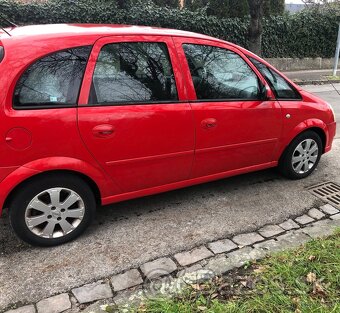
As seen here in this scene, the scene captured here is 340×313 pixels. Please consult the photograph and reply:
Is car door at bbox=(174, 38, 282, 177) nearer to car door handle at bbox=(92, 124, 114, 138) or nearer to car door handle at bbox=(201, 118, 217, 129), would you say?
car door handle at bbox=(201, 118, 217, 129)

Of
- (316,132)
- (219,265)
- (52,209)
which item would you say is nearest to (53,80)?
(52,209)

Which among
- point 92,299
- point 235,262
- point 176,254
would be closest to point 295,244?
point 235,262

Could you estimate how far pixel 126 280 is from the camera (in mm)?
2771

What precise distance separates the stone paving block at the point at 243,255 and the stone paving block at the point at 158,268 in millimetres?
478

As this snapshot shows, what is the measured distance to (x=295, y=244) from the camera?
324 cm

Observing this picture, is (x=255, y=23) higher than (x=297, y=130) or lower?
higher

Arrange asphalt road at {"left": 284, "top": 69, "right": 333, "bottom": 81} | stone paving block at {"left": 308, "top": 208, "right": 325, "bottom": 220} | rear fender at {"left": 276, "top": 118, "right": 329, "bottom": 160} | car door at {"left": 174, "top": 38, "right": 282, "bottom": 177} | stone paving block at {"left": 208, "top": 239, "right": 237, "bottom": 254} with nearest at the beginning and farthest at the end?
stone paving block at {"left": 208, "top": 239, "right": 237, "bottom": 254}
car door at {"left": 174, "top": 38, "right": 282, "bottom": 177}
stone paving block at {"left": 308, "top": 208, "right": 325, "bottom": 220}
rear fender at {"left": 276, "top": 118, "right": 329, "bottom": 160}
asphalt road at {"left": 284, "top": 69, "right": 333, "bottom": 81}

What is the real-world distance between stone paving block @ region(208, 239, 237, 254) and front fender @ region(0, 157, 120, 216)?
108 centimetres

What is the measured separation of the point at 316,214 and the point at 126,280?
2.13 meters

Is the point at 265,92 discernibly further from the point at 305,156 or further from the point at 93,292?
the point at 93,292

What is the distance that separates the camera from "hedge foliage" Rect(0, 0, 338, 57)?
37.3 ft

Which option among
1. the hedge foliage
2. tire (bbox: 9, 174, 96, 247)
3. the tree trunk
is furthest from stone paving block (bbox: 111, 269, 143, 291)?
the tree trunk

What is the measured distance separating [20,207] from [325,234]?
8.68 feet

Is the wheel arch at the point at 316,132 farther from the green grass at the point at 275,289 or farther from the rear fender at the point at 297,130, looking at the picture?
the green grass at the point at 275,289
